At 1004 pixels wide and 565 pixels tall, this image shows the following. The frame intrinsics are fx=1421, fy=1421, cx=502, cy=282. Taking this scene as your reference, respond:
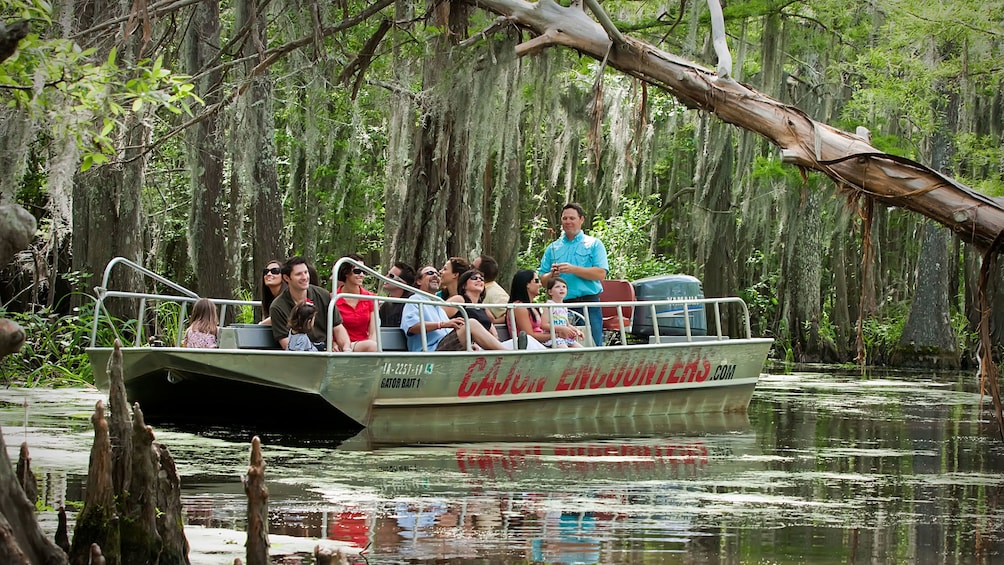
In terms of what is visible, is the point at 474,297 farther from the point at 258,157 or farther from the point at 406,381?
the point at 258,157

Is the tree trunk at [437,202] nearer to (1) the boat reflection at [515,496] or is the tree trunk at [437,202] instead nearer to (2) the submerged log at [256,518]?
(1) the boat reflection at [515,496]

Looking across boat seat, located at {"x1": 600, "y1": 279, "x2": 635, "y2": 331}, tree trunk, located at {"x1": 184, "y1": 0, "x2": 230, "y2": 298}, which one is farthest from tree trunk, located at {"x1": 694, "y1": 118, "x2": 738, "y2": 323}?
boat seat, located at {"x1": 600, "y1": 279, "x2": 635, "y2": 331}

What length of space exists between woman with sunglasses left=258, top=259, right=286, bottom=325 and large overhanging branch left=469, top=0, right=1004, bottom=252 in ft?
10.8

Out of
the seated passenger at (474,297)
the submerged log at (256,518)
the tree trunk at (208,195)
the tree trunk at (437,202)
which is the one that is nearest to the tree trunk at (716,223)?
the tree trunk at (437,202)

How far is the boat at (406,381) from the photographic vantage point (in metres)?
10.7

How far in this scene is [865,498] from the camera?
26.5 feet

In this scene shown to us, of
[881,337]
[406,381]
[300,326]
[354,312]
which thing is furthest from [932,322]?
[300,326]

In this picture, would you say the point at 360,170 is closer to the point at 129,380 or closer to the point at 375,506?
the point at 129,380

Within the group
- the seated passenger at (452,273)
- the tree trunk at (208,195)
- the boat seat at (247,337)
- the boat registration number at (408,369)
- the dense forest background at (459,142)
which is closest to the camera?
the boat registration number at (408,369)

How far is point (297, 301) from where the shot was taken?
11664mm

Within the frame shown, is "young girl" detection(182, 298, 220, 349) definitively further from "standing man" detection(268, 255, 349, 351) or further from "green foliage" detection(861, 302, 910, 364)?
"green foliage" detection(861, 302, 910, 364)

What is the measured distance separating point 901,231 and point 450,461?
84.8 ft

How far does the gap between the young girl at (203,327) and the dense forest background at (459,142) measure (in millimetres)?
1363

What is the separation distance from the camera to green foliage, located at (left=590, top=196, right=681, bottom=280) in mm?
28203
